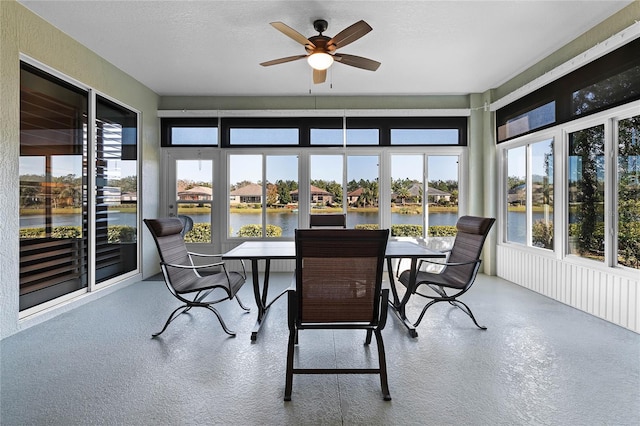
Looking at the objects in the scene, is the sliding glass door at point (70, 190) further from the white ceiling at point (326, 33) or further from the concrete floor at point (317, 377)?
the white ceiling at point (326, 33)

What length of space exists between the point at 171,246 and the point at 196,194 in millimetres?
2446

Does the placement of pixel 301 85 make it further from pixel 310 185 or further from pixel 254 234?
pixel 254 234

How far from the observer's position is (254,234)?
5.45m

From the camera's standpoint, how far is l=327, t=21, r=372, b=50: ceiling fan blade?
2.59 metres

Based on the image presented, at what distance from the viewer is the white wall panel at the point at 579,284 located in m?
2.96

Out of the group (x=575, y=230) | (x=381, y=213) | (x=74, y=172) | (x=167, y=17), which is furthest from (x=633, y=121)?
(x=74, y=172)

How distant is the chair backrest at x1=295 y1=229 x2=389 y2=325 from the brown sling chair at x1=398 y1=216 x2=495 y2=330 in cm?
113

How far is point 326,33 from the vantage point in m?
3.41

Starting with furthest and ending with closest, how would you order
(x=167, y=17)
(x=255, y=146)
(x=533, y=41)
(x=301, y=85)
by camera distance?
1. (x=255, y=146)
2. (x=301, y=85)
3. (x=533, y=41)
4. (x=167, y=17)

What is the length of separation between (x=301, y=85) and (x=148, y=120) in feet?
8.16

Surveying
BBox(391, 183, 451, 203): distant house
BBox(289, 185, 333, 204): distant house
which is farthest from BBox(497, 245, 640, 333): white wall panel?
BBox(289, 185, 333, 204): distant house

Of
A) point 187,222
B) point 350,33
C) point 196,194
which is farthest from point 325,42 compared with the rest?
point 187,222

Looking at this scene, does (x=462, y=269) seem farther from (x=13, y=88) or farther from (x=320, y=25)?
(x=13, y=88)

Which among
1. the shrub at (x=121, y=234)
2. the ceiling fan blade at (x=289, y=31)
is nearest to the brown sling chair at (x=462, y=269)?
the ceiling fan blade at (x=289, y=31)
